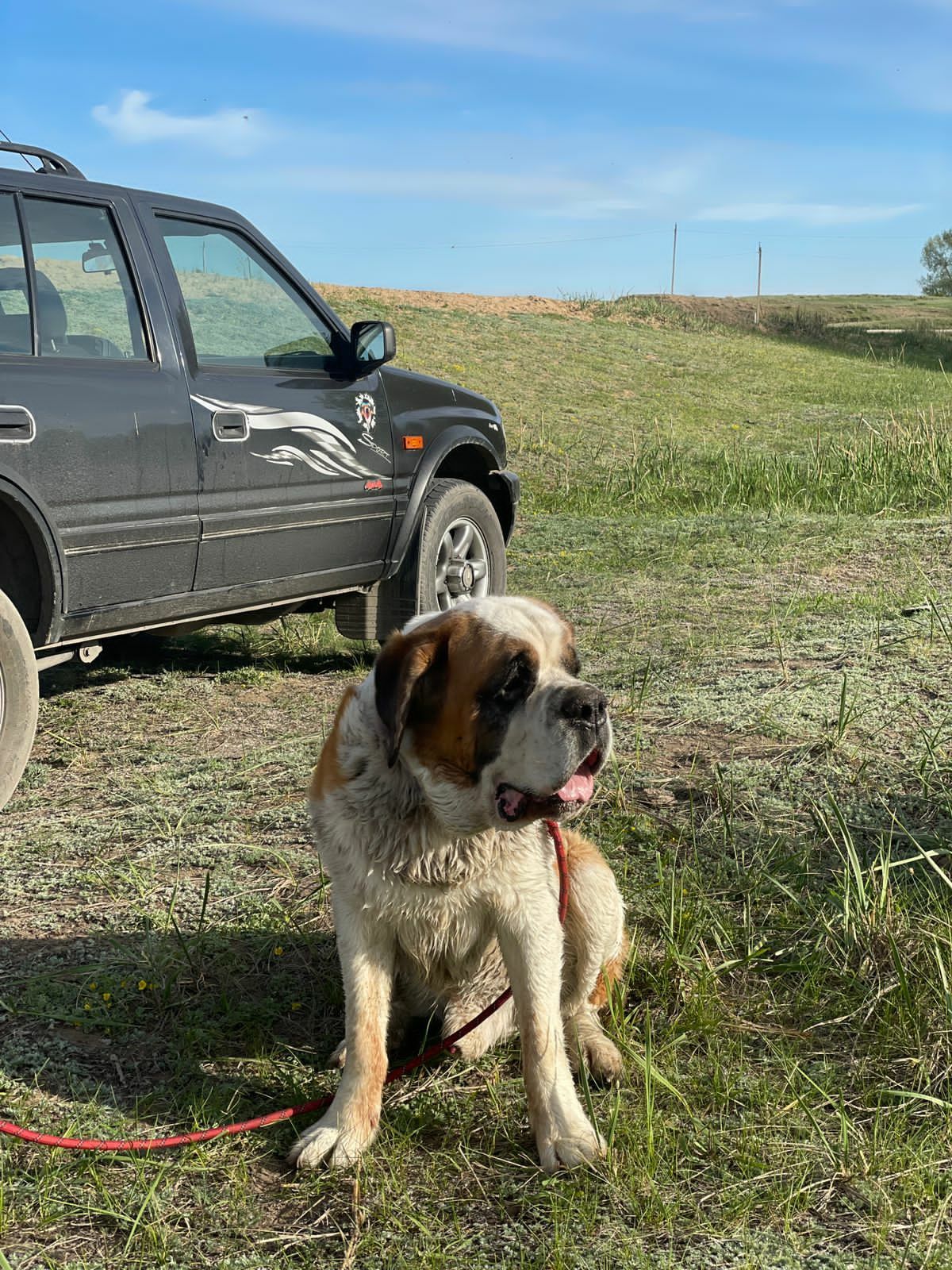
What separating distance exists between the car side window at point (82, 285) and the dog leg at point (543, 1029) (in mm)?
3212

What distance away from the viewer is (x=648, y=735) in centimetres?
523

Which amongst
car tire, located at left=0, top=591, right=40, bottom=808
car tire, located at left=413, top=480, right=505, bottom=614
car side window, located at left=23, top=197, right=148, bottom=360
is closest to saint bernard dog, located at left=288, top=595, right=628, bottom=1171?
car tire, located at left=0, top=591, right=40, bottom=808

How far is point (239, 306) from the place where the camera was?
19.3 ft

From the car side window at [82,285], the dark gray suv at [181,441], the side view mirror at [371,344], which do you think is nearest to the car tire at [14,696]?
the dark gray suv at [181,441]

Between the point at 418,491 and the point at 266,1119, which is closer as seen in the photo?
the point at 266,1119

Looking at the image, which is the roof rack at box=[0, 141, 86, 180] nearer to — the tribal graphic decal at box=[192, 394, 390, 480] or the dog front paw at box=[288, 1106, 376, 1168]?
the tribal graphic decal at box=[192, 394, 390, 480]

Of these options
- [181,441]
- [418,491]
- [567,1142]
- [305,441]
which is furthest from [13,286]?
[567,1142]

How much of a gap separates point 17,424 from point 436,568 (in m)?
2.88

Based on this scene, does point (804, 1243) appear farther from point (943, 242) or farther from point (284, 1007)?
point (943, 242)

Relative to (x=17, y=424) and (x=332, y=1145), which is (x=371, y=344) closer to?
(x=17, y=424)

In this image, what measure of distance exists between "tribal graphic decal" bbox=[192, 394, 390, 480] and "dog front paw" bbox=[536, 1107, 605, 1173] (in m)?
3.61

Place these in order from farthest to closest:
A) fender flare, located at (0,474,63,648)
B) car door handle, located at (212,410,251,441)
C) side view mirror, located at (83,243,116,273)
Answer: car door handle, located at (212,410,251,441) < side view mirror, located at (83,243,116,273) < fender flare, located at (0,474,63,648)

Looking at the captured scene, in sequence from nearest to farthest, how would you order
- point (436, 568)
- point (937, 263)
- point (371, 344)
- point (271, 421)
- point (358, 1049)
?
point (358, 1049)
point (271, 421)
point (371, 344)
point (436, 568)
point (937, 263)

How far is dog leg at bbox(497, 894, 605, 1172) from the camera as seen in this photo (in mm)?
2748
